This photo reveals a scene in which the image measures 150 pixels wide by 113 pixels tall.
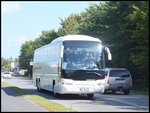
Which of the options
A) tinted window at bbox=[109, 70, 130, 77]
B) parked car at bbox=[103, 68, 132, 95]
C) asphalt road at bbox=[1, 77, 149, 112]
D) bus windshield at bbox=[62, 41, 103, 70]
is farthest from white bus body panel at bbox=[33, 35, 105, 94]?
tinted window at bbox=[109, 70, 130, 77]

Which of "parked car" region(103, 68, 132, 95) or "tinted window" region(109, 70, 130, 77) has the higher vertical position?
"tinted window" region(109, 70, 130, 77)

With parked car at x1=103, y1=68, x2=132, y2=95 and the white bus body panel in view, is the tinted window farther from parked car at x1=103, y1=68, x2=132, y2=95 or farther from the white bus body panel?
the white bus body panel

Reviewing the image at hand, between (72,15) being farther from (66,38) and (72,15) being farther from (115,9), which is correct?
(66,38)

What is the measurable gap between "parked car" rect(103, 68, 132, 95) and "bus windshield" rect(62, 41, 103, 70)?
269 inches

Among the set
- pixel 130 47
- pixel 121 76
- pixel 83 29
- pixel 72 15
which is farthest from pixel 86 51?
pixel 72 15

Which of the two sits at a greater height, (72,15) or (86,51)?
(72,15)

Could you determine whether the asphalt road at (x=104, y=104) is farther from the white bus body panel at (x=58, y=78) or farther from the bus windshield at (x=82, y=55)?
the bus windshield at (x=82, y=55)

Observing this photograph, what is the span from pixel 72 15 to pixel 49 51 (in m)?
63.4

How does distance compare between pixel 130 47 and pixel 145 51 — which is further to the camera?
pixel 130 47

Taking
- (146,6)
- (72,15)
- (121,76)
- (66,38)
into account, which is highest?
(72,15)

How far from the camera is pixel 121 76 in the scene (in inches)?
1309

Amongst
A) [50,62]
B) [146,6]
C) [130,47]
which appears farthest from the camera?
[130,47]

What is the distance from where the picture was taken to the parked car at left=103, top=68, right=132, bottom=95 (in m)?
32.9

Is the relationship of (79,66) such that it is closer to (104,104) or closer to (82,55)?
(82,55)
